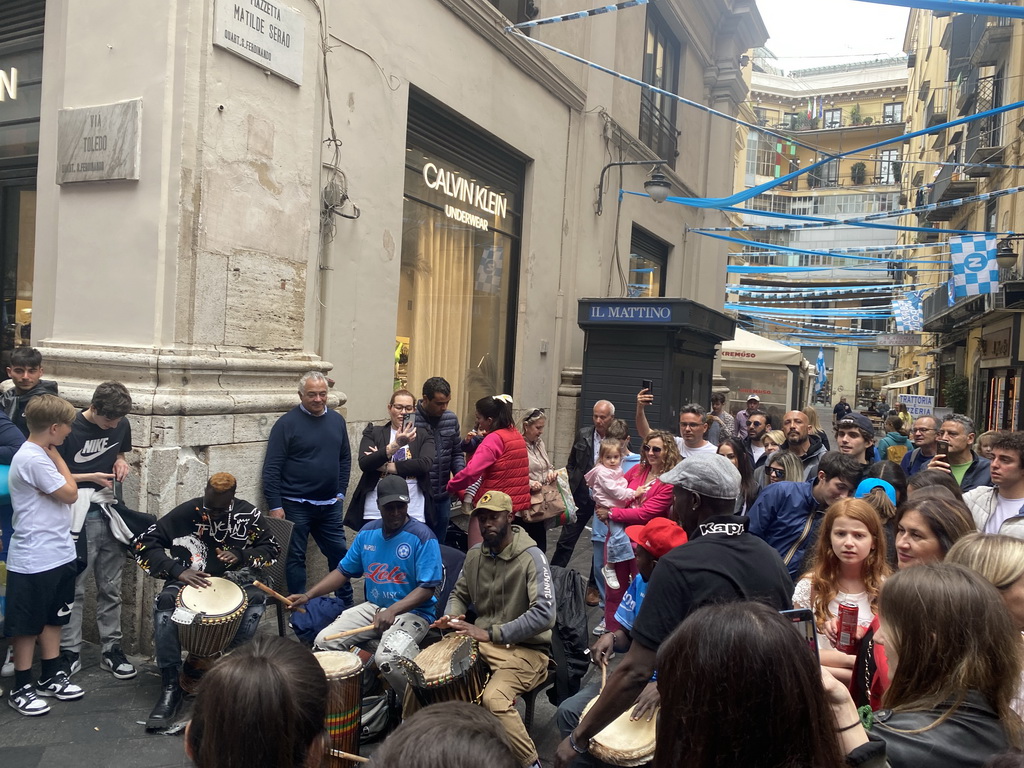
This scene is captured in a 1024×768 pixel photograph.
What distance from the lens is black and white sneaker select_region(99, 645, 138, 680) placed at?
4.96 meters

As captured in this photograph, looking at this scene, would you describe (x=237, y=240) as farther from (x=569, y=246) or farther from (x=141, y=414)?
(x=569, y=246)

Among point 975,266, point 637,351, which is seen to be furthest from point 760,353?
point 637,351

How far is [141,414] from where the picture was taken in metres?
5.37

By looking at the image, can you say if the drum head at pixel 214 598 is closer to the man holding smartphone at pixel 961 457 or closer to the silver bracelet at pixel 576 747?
the silver bracelet at pixel 576 747

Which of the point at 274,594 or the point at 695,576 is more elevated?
the point at 695,576

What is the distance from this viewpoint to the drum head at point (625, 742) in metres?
3.00

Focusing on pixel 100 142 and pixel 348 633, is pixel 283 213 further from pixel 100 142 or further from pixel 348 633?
pixel 348 633

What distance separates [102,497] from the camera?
509cm

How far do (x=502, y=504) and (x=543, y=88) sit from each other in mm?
8122

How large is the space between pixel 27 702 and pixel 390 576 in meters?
2.08

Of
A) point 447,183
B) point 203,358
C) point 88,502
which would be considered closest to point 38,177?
point 203,358

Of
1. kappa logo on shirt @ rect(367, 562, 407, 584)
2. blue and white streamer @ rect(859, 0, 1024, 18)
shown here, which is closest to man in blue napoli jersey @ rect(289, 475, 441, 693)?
kappa logo on shirt @ rect(367, 562, 407, 584)

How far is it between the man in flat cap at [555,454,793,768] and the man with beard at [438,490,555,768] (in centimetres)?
115

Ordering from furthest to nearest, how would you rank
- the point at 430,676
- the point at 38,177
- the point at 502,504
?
1. the point at 38,177
2. the point at 502,504
3. the point at 430,676
